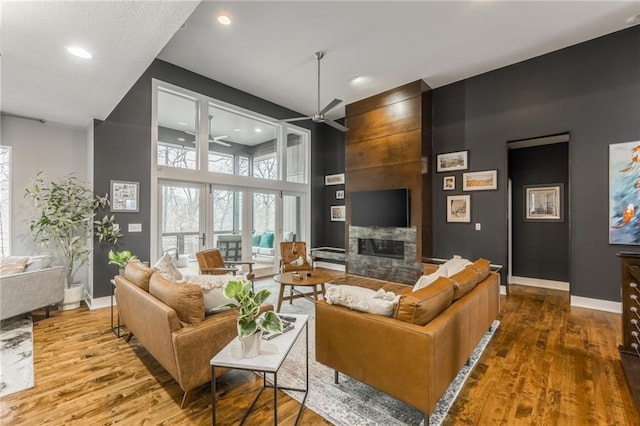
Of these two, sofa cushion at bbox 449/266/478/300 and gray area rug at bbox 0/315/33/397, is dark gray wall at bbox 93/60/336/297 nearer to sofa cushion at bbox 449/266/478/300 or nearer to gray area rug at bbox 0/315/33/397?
gray area rug at bbox 0/315/33/397

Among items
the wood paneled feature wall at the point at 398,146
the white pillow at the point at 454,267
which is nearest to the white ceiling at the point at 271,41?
the wood paneled feature wall at the point at 398,146

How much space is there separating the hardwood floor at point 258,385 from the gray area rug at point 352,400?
74mm

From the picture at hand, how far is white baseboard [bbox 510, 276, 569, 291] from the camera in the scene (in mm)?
5148

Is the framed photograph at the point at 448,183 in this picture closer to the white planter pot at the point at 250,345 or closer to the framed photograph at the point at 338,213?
the framed photograph at the point at 338,213

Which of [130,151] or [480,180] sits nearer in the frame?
[130,151]

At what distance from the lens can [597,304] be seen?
4.02 meters

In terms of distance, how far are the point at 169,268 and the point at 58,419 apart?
1210mm

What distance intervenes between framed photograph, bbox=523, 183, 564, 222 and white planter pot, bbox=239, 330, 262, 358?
5911mm

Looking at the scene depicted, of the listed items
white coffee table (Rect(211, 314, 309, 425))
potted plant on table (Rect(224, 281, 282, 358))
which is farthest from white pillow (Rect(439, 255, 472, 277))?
potted plant on table (Rect(224, 281, 282, 358))

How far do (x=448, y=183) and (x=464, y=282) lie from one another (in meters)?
3.54

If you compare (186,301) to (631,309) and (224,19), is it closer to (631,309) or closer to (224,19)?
(224,19)

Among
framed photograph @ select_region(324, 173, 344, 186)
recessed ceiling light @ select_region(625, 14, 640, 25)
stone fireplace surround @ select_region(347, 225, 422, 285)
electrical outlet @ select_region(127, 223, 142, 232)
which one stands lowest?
stone fireplace surround @ select_region(347, 225, 422, 285)

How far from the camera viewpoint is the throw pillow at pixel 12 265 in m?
3.51

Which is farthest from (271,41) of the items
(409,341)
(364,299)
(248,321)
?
(409,341)
